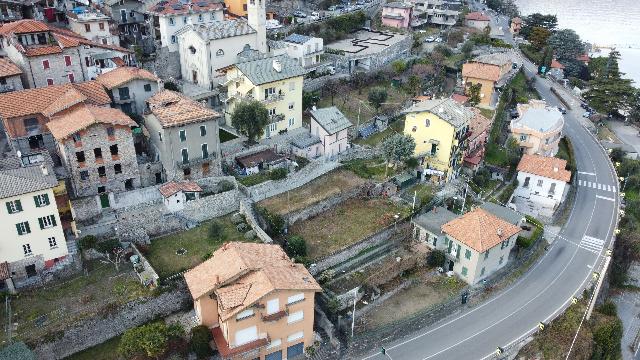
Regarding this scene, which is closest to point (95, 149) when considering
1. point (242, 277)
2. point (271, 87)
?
point (242, 277)

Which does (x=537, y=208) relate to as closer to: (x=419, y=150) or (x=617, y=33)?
(x=419, y=150)

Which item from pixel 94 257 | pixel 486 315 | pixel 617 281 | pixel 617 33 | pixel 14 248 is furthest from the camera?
pixel 617 33

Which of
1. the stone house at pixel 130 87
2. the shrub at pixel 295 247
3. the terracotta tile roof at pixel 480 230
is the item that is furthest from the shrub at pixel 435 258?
the stone house at pixel 130 87

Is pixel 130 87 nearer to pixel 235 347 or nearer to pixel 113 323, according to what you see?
pixel 113 323

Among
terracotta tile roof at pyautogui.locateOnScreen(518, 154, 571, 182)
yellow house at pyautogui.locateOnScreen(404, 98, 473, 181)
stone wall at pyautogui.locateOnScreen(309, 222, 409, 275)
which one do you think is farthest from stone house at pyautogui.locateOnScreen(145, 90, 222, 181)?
terracotta tile roof at pyautogui.locateOnScreen(518, 154, 571, 182)

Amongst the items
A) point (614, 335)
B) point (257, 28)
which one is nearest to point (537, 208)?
point (614, 335)

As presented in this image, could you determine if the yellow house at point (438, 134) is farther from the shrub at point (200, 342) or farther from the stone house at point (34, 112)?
the stone house at point (34, 112)

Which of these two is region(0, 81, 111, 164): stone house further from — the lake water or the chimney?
the lake water
